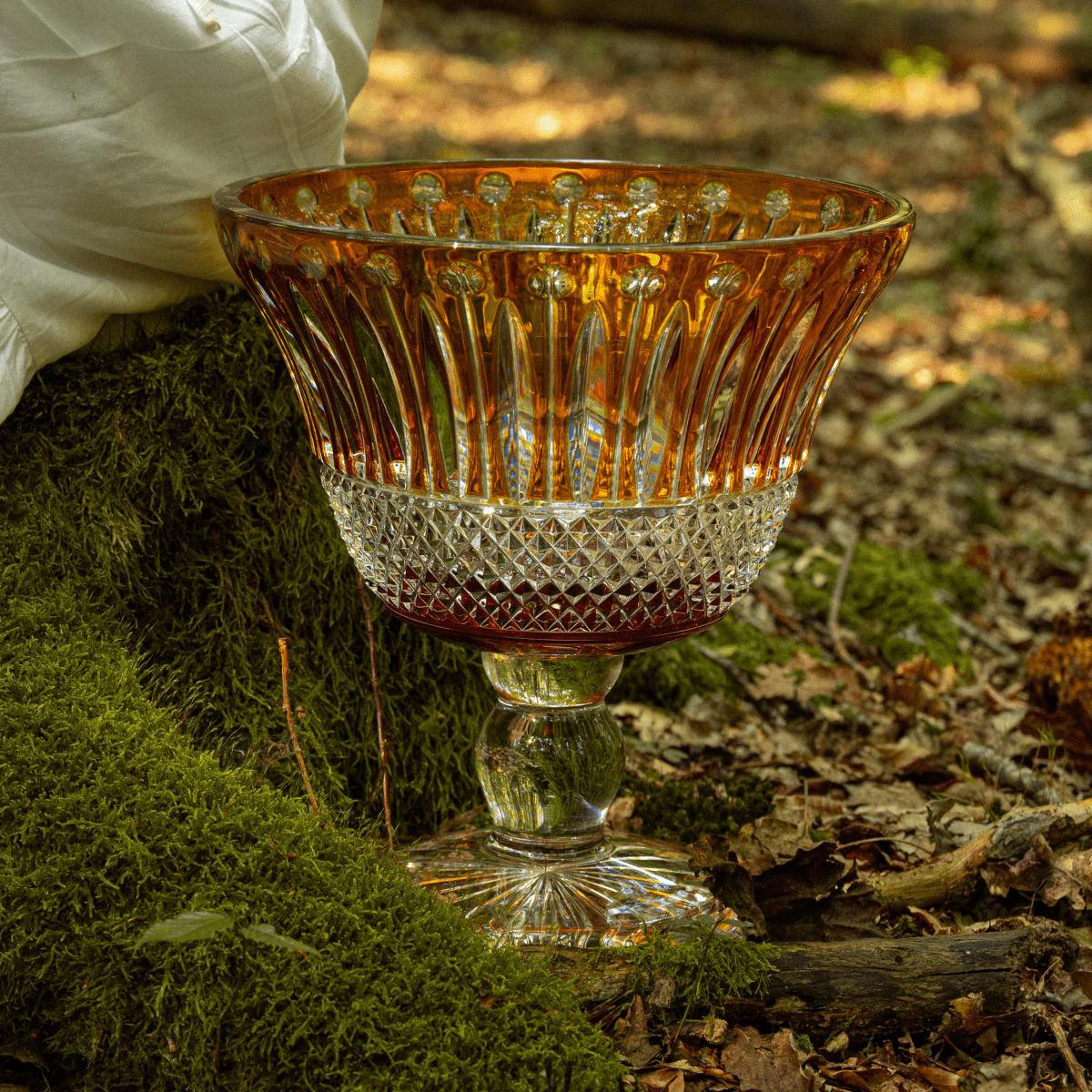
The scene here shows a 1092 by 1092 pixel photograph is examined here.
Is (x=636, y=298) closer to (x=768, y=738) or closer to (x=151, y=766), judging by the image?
(x=151, y=766)

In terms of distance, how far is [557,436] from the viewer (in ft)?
4.55

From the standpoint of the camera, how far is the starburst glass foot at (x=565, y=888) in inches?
61.2

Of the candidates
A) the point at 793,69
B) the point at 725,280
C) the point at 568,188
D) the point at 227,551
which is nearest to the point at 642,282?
the point at 725,280

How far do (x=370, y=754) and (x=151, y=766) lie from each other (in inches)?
21.3

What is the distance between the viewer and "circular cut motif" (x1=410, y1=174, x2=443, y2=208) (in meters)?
1.77

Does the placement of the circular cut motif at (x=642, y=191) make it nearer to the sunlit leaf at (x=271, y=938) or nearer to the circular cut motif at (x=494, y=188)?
the circular cut motif at (x=494, y=188)

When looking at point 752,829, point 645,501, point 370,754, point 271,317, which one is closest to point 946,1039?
point 752,829

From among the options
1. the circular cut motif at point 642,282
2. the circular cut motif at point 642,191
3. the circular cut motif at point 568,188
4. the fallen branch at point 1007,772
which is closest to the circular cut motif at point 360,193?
the circular cut motif at point 568,188

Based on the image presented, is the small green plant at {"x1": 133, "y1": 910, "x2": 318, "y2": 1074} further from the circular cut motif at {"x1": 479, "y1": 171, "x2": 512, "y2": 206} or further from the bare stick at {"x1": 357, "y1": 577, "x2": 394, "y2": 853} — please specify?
the circular cut motif at {"x1": 479, "y1": 171, "x2": 512, "y2": 206}

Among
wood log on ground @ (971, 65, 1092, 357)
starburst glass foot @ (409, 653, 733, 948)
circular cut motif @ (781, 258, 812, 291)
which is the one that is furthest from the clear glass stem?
wood log on ground @ (971, 65, 1092, 357)

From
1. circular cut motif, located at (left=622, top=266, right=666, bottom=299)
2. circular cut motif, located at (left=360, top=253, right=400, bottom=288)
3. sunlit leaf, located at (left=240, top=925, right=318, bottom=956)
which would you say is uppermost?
circular cut motif, located at (left=360, top=253, right=400, bottom=288)

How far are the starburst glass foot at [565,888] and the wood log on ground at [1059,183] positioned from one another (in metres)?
4.19

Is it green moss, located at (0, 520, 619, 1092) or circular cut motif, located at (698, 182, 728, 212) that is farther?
circular cut motif, located at (698, 182, 728, 212)

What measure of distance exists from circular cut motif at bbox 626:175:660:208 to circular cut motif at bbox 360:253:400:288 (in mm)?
621
